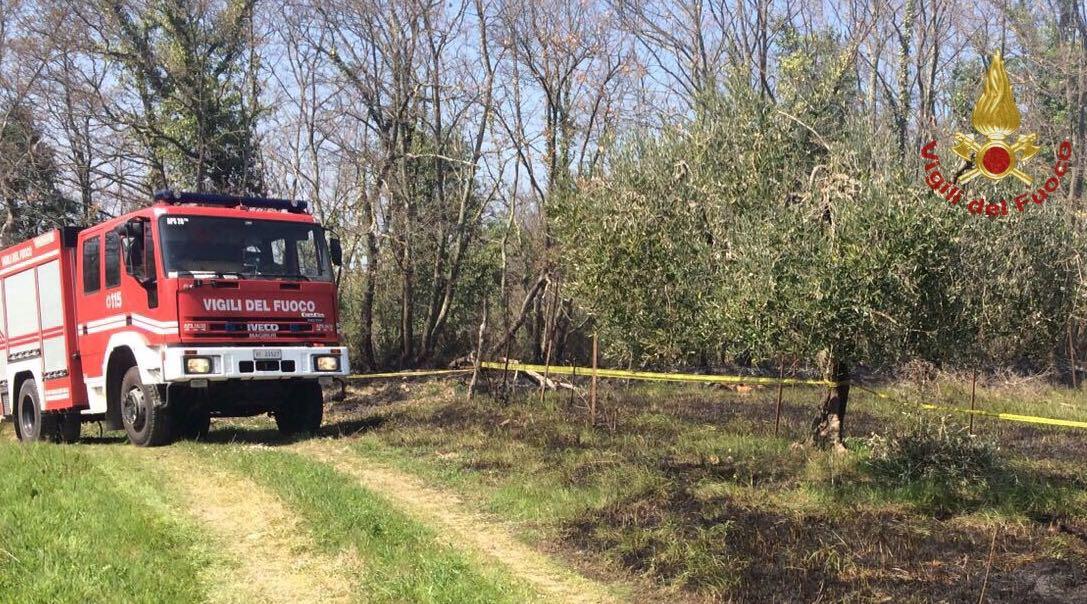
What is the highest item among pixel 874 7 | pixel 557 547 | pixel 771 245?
pixel 874 7

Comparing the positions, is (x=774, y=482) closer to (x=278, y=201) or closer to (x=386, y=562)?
(x=386, y=562)

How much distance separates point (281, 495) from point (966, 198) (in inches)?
259

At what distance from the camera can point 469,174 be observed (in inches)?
1019

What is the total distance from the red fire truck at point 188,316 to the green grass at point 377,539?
75.1 inches

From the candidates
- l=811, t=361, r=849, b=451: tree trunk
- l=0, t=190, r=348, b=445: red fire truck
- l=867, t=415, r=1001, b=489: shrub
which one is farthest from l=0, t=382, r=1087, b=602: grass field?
l=0, t=190, r=348, b=445: red fire truck

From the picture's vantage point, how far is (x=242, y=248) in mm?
13430

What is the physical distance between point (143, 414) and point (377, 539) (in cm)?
661

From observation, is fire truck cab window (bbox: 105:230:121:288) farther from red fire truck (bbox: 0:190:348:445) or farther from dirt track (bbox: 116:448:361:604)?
dirt track (bbox: 116:448:361:604)

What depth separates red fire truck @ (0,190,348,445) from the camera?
12969mm

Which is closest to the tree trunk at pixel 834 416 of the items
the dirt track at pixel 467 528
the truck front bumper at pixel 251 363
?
the dirt track at pixel 467 528

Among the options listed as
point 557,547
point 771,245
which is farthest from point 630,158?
point 557,547

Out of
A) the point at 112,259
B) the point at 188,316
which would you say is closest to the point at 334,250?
the point at 188,316

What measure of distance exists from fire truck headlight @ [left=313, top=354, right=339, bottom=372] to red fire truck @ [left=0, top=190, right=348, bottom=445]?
1 centimetres

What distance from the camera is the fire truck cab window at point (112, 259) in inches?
538
